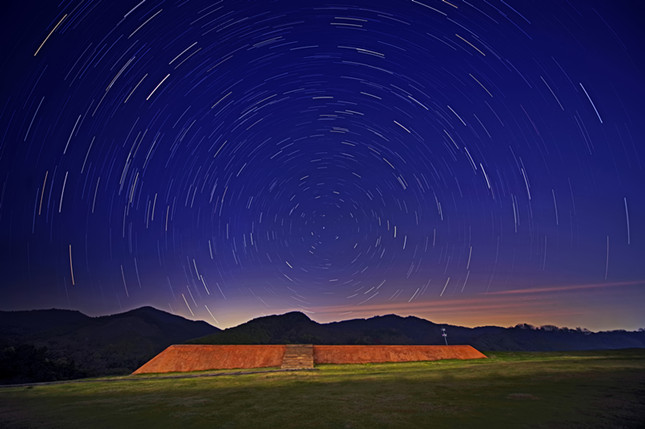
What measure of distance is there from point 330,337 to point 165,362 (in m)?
164

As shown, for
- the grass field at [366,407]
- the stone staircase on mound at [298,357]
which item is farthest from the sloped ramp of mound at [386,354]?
the grass field at [366,407]

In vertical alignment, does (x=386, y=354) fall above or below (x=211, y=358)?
above

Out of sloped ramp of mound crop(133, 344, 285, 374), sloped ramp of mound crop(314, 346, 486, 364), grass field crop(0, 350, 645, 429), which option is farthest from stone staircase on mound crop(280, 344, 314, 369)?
grass field crop(0, 350, 645, 429)

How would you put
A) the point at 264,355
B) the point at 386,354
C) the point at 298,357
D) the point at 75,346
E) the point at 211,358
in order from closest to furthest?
the point at 211,358 < the point at 298,357 < the point at 264,355 < the point at 386,354 < the point at 75,346

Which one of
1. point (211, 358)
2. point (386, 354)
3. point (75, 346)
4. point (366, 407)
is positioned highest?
point (75, 346)

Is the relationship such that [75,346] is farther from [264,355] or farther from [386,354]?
[386,354]

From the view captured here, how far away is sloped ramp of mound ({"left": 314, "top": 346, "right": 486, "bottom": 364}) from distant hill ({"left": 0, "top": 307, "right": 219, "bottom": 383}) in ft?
110

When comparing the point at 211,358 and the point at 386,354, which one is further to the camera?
the point at 386,354

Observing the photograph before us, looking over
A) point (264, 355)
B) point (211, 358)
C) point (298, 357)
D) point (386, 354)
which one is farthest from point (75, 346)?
point (386, 354)

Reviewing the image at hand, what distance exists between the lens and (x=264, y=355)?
42.2m

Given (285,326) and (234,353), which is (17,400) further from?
(285,326)

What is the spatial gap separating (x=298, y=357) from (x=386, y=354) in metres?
12.3

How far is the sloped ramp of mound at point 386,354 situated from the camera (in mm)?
43469

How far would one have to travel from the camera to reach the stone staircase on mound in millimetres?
39281
